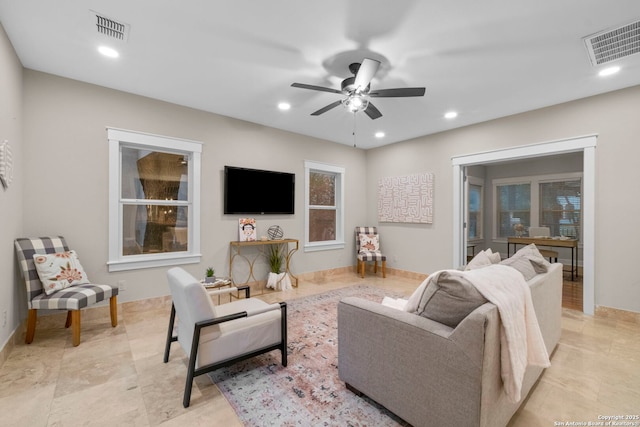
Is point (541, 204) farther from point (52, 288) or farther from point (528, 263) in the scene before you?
point (52, 288)

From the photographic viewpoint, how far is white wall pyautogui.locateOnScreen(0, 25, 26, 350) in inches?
91.6

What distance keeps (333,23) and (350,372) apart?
8.25 ft

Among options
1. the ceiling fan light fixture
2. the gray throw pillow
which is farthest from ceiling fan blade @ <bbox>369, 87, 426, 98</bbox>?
the gray throw pillow

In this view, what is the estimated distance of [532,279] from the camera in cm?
215

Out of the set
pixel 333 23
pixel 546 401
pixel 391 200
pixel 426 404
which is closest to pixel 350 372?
pixel 426 404

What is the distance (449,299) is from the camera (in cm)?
151

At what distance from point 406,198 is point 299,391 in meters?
4.22

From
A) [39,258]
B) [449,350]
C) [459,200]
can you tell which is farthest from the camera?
[459,200]

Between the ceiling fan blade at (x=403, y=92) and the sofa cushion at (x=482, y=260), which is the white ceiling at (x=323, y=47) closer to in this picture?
the ceiling fan blade at (x=403, y=92)

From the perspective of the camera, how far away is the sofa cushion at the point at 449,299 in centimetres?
146

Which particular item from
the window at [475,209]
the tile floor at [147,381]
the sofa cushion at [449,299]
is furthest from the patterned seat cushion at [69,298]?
the window at [475,209]

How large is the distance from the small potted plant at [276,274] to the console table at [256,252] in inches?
3.8

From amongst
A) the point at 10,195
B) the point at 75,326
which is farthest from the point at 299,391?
the point at 10,195

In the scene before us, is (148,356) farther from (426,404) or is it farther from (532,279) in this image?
(532,279)
